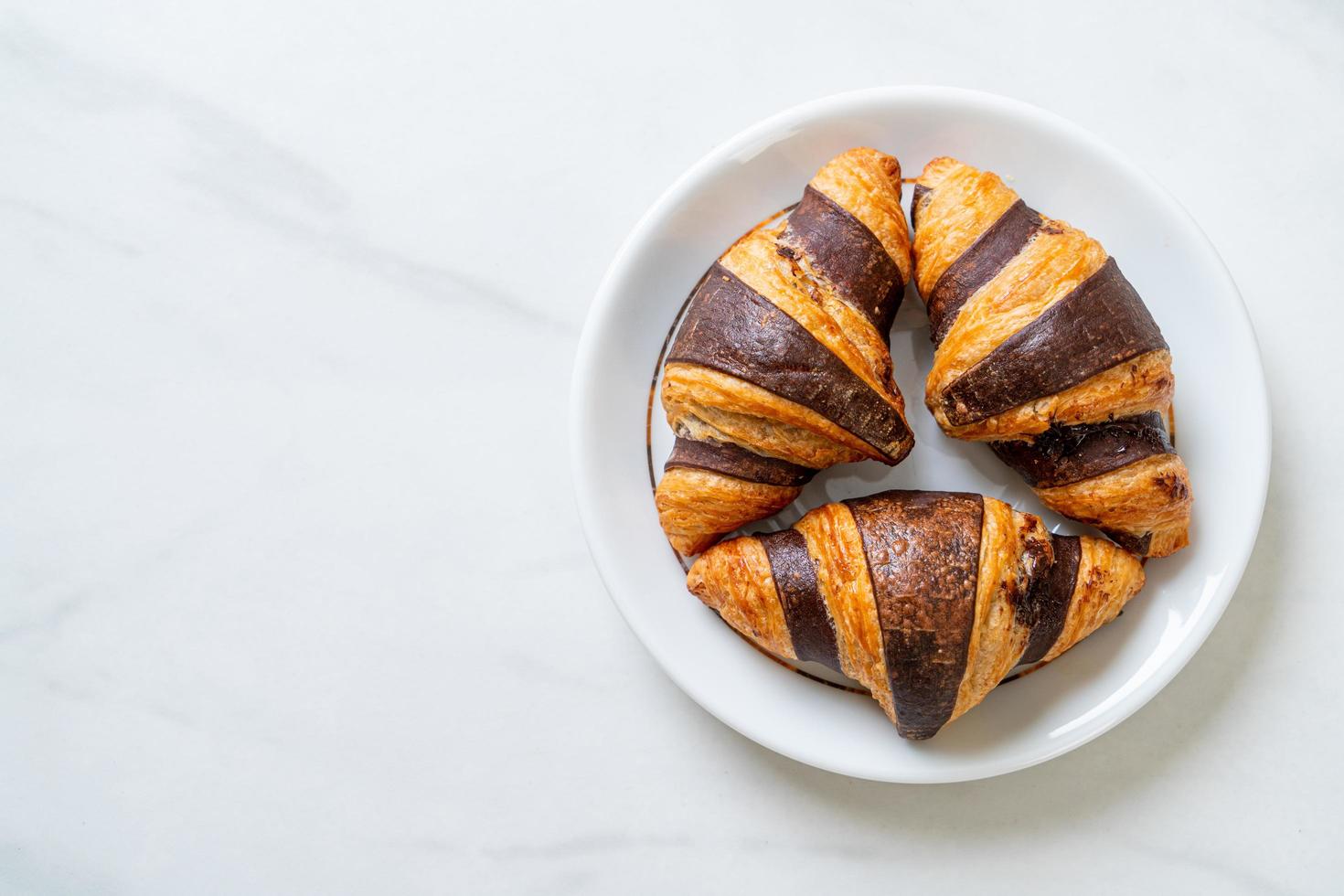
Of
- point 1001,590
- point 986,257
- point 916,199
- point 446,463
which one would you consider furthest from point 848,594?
point 446,463

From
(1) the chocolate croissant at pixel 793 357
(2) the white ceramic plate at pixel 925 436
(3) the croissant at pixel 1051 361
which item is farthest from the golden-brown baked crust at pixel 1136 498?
(1) the chocolate croissant at pixel 793 357

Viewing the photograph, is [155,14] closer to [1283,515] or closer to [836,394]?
[836,394]

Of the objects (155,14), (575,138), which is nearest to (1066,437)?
(575,138)

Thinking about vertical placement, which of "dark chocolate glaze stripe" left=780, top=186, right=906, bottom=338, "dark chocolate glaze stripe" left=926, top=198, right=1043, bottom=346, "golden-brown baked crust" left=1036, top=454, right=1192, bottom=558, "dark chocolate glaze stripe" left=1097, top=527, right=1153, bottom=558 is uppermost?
"dark chocolate glaze stripe" left=926, top=198, right=1043, bottom=346

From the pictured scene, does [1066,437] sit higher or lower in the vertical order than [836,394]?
higher

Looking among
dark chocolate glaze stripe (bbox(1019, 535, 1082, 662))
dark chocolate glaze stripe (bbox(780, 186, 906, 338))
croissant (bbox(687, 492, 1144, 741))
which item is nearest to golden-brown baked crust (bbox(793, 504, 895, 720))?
croissant (bbox(687, 492, 1144, 741))

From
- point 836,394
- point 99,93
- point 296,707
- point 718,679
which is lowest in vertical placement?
point 296,707

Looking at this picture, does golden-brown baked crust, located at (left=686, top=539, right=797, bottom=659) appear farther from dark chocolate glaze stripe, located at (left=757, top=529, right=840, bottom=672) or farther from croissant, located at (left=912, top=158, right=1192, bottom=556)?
croissant, located at (left=912, top=158, right=1192, bottom=556)

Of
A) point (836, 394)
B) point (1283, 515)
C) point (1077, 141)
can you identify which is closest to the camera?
point (836, 394)
